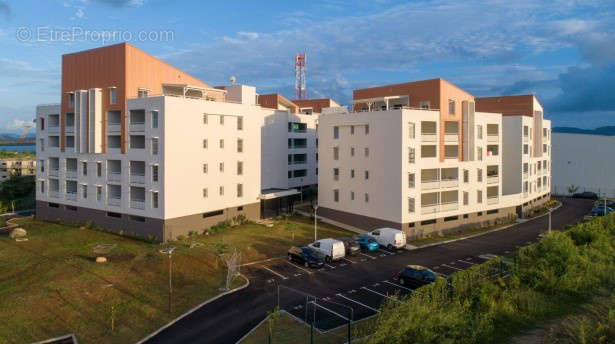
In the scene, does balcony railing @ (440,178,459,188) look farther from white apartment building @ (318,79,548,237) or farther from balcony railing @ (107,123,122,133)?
balcony railing @ (107,123,122,133)

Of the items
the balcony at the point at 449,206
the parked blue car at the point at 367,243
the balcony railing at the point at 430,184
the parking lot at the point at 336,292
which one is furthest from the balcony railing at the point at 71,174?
the balcony at the point at 449,206

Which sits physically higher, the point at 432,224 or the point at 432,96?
the point at 432,96

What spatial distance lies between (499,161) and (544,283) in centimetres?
3407

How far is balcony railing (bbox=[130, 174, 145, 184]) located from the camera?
48.0m

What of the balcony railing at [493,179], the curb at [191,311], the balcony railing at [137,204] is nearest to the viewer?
the curb at [191,311]

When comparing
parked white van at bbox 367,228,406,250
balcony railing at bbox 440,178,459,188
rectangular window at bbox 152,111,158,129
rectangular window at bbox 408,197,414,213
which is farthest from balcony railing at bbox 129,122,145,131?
balcony railing at bbox 440,178,459,188

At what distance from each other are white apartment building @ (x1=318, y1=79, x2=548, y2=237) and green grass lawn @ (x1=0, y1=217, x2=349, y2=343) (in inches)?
244

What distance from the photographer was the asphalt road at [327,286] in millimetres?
27000

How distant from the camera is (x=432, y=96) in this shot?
52.2 meters

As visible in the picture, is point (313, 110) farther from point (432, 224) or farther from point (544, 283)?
point (544, 283)

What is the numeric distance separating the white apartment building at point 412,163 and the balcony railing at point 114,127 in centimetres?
2448

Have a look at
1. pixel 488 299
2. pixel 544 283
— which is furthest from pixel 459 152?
pixel 488 299

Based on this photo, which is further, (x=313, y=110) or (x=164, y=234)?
(x=313, y=110)

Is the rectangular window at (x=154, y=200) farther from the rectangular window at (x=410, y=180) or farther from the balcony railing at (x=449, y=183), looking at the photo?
the balcony railing at (x=449, y=183)
